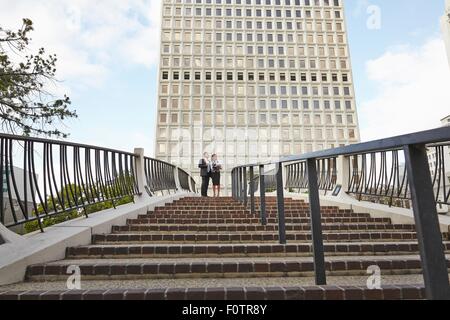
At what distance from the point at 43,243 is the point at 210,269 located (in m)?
1.77

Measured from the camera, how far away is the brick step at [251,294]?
5.93ft

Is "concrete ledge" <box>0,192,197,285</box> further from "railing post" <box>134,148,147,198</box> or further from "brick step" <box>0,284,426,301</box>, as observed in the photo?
"railing post" <box>134,148,147,198</box>

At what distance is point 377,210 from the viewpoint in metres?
4.76

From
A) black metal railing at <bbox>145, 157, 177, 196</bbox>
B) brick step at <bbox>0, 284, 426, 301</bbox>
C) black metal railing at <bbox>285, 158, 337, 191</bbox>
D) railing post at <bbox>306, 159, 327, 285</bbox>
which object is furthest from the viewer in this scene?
black metal railing at <bbox>145, 157, 177, 196</bbox>

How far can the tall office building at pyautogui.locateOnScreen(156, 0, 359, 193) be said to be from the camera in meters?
35.6

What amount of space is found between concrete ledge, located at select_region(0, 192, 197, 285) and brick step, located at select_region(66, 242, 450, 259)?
0.58 ft

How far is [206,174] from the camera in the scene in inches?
378

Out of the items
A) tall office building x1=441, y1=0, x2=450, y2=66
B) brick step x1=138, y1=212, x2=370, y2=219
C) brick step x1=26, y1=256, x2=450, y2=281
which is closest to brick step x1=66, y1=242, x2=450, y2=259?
brick step x1=26, y1=256, x2=450, y2=281

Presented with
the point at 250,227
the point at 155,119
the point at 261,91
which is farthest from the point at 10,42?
the point at 261,91

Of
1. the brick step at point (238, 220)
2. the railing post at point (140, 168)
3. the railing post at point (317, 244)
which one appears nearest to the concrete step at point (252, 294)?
the railing post at point (317, 244)

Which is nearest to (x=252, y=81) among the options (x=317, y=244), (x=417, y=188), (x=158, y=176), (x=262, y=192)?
(x=158, y=176)

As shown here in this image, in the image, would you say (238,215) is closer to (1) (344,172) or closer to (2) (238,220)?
(2) (238,220)

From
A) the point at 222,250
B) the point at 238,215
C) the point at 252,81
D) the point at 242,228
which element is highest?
the point at 252,81

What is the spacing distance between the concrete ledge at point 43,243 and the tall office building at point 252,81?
98.0ft
